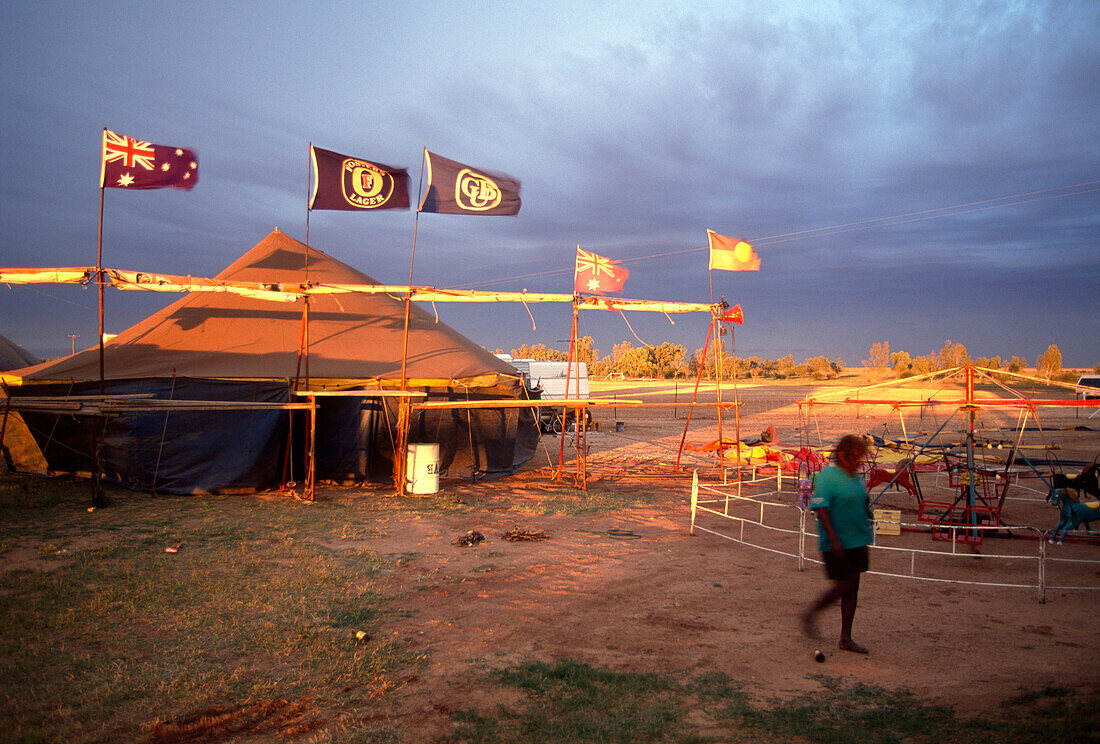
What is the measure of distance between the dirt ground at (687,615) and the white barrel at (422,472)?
1915mm

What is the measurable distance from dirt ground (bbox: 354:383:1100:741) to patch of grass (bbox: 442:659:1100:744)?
181 mm

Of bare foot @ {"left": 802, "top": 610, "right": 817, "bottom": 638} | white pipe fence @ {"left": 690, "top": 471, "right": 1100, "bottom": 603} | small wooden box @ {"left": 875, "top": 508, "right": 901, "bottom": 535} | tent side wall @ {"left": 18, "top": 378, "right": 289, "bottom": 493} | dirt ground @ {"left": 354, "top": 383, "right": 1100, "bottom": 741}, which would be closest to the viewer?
dirt ground @ {"left": 354, "top": 383, "right": 1100, "bottom": 741}

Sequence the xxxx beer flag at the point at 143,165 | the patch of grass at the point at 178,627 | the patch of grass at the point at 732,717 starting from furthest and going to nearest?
the xxxx beer flag at the point at 143,165 < the patch of grass at the point at 178,627 < the patch of grass at the point at 732,717

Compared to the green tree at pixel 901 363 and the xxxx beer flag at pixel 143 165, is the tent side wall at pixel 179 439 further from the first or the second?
the green tree at pixel 901 363

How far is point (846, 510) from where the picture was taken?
208 inches

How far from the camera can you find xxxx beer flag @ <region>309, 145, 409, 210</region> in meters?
11.9

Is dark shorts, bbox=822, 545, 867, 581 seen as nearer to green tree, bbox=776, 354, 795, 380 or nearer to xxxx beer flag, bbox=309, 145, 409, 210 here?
xxxx beer flag, bbox=309, 145, 409, 210

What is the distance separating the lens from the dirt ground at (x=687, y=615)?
4891 millimetres

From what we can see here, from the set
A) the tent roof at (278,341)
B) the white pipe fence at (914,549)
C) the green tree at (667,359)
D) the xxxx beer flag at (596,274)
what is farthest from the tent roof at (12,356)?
the green tree at (667,359)

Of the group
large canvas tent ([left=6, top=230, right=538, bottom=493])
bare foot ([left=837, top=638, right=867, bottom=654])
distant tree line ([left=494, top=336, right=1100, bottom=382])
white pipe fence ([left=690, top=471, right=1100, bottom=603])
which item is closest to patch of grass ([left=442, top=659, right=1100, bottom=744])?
bare foot ([left=837, top=638, right=867, bottom=654])

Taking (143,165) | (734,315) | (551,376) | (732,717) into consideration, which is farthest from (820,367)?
(732,717)

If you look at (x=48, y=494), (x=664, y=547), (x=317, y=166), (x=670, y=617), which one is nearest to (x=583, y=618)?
(x=670, y=617)

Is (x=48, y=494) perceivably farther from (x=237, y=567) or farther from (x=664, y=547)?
(x=664, y=547)

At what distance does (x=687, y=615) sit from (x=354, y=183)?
9433 mm
